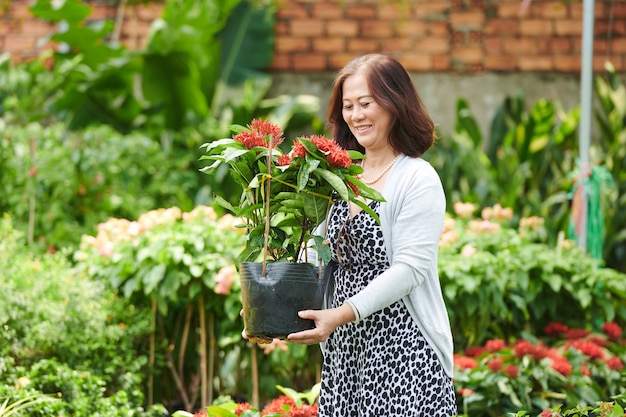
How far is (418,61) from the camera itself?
7707 millimetres

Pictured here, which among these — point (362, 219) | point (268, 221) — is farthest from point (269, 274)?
point (362, 219)

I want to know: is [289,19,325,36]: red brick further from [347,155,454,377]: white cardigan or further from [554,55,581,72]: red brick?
[347,155,454,377]: white cardigan

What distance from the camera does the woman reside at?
8.41 ft

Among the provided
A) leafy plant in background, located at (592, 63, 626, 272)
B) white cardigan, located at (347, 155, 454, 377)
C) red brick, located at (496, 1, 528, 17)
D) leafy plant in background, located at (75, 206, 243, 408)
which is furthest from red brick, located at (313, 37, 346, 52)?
white cardigan, located at (347, 155, 454, 377)

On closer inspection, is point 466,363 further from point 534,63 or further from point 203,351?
point 534,63

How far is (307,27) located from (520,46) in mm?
1780

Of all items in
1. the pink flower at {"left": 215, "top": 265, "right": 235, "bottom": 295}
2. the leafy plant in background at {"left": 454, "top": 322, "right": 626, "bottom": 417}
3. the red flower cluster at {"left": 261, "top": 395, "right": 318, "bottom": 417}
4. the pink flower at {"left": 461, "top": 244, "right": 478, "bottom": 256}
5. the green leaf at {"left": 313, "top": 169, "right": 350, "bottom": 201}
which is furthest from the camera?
the pink flower at {"left": 461, "top": 244, "right": 478, "bottom": 256}

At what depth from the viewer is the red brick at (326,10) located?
25.1 feet

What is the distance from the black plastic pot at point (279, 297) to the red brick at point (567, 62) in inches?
228

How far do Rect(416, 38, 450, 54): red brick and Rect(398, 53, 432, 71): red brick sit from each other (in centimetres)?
5

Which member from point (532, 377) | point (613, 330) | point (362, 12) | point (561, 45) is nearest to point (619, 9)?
point (561, 45)

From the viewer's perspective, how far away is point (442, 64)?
304 inches

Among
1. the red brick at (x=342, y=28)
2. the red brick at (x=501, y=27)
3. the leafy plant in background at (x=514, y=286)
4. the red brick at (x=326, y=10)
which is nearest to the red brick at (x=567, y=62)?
the red brick at (x=501, y=27)

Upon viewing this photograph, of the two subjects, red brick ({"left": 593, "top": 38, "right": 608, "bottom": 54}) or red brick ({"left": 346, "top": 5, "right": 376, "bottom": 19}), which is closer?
red brick ({"left": 346, "top": 5, "right": 376, "bottom": 19})
